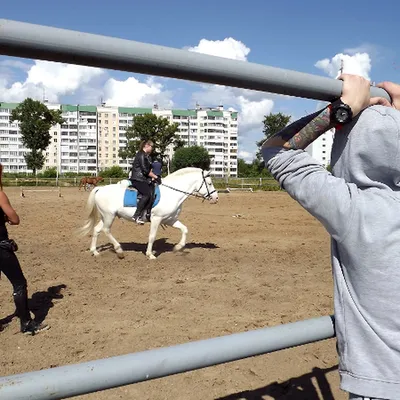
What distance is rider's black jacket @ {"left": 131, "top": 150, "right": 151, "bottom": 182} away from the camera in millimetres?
8711

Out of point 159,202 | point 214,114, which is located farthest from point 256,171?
point 214,114

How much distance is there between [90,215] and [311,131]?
8.70m

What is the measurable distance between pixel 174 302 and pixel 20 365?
215 centimetres

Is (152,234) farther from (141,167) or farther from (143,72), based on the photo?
(143,72)

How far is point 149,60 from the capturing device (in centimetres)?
86

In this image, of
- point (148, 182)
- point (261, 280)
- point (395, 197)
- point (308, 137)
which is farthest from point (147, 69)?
point (148, 182)

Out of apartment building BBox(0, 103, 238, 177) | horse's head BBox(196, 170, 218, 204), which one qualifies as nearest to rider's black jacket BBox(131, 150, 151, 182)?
horse's head BBox(196, 170, 218, 204)

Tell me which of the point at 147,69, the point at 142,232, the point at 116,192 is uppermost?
the point at 147,69

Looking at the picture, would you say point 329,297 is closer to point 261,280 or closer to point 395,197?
point 261,280

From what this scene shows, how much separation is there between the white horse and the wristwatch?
7.84 meters

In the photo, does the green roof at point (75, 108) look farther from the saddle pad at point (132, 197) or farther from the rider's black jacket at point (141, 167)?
the rider's black jacket at point (141, 167)

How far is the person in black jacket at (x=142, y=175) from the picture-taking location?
873 cm

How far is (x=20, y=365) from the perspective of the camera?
3861 mm

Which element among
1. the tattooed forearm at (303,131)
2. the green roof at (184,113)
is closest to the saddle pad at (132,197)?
the tattooed forearm at (303,131)
